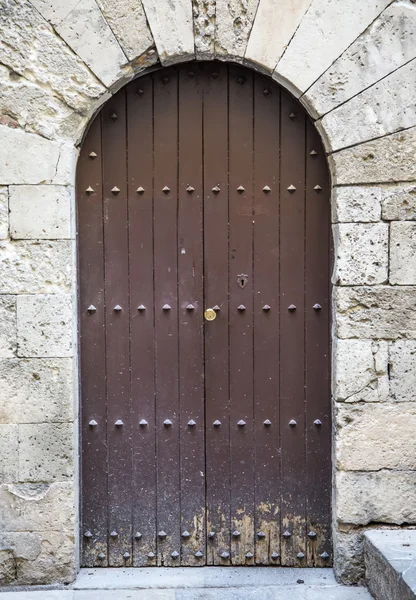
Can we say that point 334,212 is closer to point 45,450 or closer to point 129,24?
point 129,24

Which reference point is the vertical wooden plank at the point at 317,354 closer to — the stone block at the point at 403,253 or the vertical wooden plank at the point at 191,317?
the stone block at the point at 403,253

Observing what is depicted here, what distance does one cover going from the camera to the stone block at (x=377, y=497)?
342 centimetres

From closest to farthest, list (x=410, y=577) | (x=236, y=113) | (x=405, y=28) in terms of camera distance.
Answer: (x=410, y=577)
(x=405, y=28)
(x=236, y=113)

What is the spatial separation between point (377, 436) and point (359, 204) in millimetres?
1132

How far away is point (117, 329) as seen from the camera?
3588 millimetres

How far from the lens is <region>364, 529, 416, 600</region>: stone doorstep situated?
290cm

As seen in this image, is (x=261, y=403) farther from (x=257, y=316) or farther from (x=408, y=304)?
(x=408, y=304)

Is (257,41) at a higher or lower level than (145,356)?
higher

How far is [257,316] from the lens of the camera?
3588 millimetres

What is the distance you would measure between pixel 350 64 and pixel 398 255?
36.8 inches

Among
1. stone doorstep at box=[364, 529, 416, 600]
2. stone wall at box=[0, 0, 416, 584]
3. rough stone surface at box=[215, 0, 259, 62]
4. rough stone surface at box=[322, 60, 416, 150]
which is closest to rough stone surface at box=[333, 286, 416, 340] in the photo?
stone wall at box=[0, 0, 416, 584]

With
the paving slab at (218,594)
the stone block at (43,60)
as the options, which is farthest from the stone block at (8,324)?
the paving slab at (218,594)

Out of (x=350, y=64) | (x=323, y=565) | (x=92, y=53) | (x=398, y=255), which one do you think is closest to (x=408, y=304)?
(x=398, y=255)

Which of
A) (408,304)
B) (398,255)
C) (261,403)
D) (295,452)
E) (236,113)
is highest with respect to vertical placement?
(236,113)
